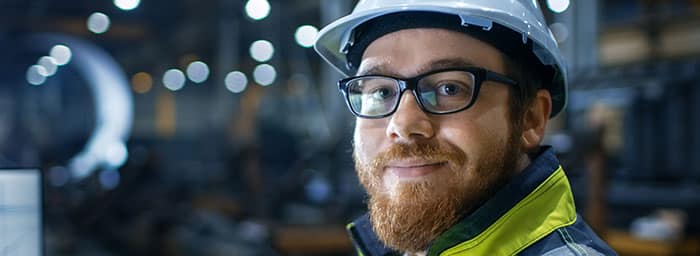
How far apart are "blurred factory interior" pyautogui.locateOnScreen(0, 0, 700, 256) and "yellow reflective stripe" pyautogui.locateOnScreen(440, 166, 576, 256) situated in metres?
1.98

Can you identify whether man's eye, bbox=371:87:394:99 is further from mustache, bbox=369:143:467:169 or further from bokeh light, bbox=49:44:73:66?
bokeh light, bbox=49:44:73:66

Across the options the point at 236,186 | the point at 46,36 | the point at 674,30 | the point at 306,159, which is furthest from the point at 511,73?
the point at 674,30

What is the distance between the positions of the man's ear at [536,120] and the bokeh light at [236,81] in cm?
791

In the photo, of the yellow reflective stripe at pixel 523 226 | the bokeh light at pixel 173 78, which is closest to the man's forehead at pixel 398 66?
the yellow reflective stripe at pixel 523 226

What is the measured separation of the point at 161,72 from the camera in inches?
284

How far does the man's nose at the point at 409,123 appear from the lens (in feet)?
3.40

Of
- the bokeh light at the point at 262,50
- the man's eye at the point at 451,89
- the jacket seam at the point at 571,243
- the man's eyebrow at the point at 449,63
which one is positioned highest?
the bokeh light at the point at 262,50

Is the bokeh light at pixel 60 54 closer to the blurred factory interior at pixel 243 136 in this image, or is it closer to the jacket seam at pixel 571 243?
the blurred factory interior at pixel 243 136

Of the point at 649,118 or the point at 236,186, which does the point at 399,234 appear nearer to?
the point at 649,118

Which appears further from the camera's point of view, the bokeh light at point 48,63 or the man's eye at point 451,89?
the bokeh light at point 48,63

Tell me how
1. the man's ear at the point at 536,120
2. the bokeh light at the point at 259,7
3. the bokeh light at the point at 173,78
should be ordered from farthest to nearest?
the bokeh light at the point at 173,78, the bokeh light at the point at 259,7, the man's ear at the point at 536,120

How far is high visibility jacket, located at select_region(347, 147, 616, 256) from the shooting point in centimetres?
96

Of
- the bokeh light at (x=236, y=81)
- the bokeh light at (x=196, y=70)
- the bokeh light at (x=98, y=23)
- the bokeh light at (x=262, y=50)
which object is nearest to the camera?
the bokeh light at (x=98, y=23)

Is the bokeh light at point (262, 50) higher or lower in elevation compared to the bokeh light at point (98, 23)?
higher
